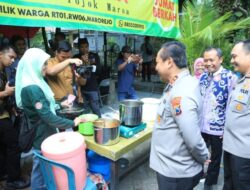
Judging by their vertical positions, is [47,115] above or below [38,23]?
below

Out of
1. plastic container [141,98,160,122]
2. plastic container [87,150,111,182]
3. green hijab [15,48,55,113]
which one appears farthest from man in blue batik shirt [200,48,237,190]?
green hijab [15,48,55,113]

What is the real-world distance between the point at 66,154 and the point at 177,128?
84 cm

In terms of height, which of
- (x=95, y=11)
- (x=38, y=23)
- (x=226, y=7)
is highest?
(x=226, y=7)

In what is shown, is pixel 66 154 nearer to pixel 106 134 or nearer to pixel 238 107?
pixel 106 134

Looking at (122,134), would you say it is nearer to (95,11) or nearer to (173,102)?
(173,102)

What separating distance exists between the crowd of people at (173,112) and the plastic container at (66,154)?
16 centimetres

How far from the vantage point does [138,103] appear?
92.8 inches

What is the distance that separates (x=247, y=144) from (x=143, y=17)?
2688 mm

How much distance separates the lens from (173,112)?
146cm

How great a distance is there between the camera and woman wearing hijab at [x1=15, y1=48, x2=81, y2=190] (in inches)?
74.2

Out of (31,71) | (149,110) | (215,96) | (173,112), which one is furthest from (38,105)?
(215,96)

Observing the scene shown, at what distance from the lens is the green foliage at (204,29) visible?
4797 mm

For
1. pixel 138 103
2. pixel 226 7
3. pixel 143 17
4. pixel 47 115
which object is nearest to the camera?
pixel 47 115

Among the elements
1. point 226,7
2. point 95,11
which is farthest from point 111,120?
point 226,7
